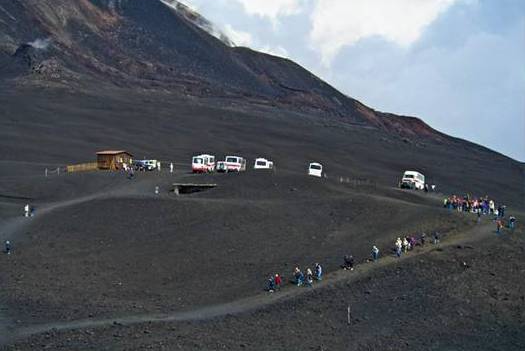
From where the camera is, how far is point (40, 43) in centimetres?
10300

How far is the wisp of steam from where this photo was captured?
101 m

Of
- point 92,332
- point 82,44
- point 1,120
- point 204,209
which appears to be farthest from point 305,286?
point 82,44

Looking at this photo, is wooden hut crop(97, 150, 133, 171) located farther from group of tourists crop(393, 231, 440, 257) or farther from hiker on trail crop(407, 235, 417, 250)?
hiker on trail crop(407, 235, 417, 250)

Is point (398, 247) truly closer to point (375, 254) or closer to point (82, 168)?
point (375, 254)

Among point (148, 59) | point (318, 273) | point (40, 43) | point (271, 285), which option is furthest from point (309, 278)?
point (148, 59)

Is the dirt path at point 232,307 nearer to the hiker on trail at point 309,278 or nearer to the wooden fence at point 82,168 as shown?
the hiker on trail at point 309,278

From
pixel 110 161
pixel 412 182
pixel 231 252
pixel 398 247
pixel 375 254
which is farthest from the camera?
pixel 110 161

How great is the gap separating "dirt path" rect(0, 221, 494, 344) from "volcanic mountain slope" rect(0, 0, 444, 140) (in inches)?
2584

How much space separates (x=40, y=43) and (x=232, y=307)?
82460 millimetres

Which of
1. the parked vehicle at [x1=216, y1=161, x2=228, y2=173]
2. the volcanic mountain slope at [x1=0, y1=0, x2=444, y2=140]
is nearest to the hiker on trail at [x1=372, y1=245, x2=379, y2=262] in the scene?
the parked vehicle at [x1=216, y1=161, x2=228, y2=173]

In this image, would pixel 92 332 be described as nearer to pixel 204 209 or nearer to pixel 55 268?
pixel 55 268

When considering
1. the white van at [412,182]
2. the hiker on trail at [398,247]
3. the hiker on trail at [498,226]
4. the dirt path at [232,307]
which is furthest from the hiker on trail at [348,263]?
the white van at [412,182]

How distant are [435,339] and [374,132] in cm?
7376

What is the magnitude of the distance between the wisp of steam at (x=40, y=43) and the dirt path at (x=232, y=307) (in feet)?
252
